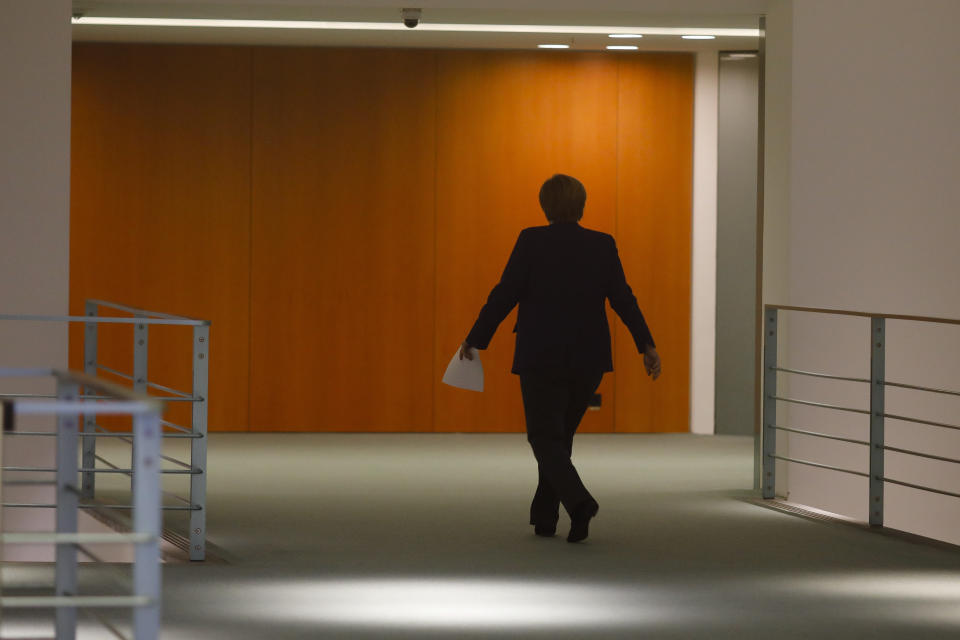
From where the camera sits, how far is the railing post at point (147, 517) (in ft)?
7.59

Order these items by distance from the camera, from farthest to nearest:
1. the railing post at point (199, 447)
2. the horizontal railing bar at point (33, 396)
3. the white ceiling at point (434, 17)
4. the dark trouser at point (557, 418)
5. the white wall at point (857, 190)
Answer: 1. the white ceiling at point (434, 17)
2. the white wall at point (857, 190)
3. the horizontal railing bar at point (33, 396)
4. the dark trouser at point (557, 418)
5. the railing post at point (199, 447)

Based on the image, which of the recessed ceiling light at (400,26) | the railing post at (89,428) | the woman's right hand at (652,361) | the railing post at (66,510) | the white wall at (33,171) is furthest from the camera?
the recessed ceiling light at (400,26)

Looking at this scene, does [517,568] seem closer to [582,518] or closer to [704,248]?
[582,518]

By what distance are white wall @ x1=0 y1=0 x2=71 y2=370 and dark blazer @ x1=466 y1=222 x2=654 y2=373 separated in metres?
2.33

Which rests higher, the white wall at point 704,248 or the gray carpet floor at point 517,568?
the white wall at point 704,248

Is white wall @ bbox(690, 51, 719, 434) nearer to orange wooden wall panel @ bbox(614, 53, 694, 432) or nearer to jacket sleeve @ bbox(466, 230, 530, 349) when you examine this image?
orange wooden wall panel @ bbox(614, 53, 694, 432)

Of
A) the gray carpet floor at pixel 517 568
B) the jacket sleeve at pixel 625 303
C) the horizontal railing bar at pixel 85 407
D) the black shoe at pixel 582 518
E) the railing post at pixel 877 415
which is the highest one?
the jacket sleeve at pixel 625 303

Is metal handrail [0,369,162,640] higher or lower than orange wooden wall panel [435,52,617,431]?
lower

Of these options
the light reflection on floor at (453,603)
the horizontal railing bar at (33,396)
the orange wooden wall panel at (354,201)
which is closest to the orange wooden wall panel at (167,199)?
the orange wooden wall panel at (354,201)

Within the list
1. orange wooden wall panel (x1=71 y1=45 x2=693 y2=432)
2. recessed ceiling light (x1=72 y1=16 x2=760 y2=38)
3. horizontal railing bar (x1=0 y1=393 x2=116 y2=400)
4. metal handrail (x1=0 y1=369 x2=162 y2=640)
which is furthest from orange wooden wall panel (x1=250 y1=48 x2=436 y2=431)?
metal handrail (x1=0 y1=369 x2=162 y2=640)

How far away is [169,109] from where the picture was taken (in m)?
8.98

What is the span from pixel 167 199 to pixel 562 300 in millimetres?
4612

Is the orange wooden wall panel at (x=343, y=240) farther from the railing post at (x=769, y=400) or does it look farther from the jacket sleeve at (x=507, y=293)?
the jacket sleeve at (x=507, y=293)

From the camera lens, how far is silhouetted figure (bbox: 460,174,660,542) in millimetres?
4941
